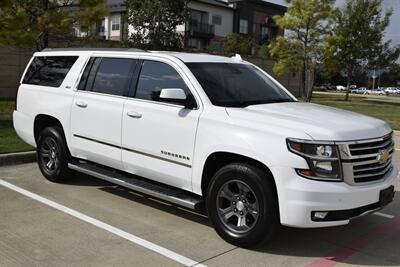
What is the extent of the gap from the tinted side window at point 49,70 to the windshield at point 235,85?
7.23 ft

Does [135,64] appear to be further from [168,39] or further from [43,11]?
[168,39]

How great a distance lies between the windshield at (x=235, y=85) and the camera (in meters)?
5.40

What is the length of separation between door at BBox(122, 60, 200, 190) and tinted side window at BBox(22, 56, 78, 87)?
1.60 metres

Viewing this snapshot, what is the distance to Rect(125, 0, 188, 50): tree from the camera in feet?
73.2

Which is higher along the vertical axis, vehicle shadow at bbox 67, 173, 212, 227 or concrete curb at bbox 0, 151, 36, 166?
concrete curb at bbox 0, 151, 36, 166

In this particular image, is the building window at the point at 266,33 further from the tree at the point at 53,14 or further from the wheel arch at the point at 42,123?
the wheel arch at the point at 42,123

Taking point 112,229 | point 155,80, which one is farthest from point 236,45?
point 112,229

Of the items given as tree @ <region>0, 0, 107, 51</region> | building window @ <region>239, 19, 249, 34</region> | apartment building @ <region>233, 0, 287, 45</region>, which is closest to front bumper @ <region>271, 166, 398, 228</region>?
tree @ <region>0, 0, 107, 51</region>

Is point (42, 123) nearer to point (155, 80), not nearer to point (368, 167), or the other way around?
point (155, 80)

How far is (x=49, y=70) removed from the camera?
286 inches

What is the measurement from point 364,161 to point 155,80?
98.0 inches

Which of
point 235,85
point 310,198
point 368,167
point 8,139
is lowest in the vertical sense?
point 8,139

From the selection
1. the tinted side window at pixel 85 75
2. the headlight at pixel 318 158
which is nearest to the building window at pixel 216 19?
the tinted side window at pixel 85 75

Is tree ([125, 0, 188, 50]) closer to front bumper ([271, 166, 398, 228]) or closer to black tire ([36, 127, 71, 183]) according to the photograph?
black tire ([36, 127, 71, 183])
